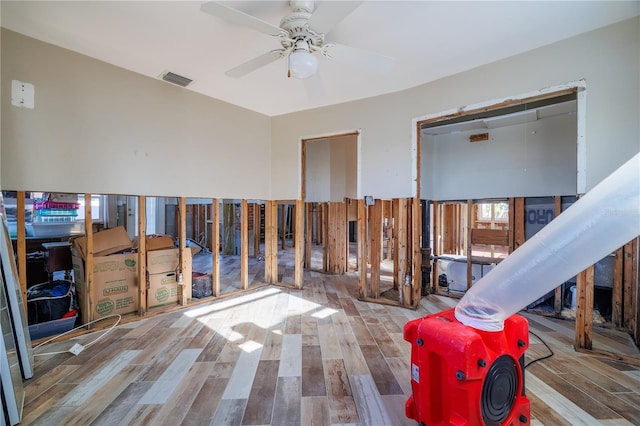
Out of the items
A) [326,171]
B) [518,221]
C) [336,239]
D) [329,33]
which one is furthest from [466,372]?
[326,171]

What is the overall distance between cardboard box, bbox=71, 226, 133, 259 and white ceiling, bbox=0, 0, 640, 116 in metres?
1.87

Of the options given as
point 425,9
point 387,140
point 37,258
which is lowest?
point 37,258

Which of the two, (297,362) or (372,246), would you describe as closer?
(297,362)

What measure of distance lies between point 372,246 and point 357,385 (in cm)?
239

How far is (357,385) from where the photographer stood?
6.53 feet

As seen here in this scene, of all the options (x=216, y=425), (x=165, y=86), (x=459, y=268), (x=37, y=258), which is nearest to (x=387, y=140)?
(x=459, y=268)

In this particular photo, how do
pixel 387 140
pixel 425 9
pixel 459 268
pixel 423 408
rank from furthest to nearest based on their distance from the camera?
pixel 459 268 → pixel 387 140 → pixel 425 9 → pixel 423 408

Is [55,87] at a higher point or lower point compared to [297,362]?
higher

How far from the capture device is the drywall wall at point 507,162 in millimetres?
3932

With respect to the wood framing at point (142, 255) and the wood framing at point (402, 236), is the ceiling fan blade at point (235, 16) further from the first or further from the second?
the wood framing at point (402, 236)

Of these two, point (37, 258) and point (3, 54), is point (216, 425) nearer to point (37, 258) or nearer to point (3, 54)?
point (3, 54)

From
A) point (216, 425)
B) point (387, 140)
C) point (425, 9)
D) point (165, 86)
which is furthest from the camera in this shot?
point (387, 140)

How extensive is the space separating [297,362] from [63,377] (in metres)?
1.74

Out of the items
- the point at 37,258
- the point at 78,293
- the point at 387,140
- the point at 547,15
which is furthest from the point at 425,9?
the point at 37,258
